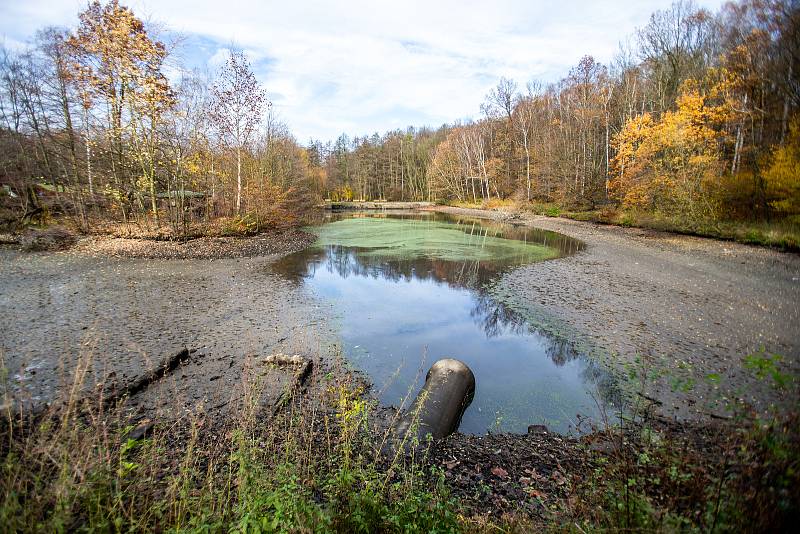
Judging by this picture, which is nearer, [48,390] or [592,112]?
[48,390]

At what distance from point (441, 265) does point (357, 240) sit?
10115mm

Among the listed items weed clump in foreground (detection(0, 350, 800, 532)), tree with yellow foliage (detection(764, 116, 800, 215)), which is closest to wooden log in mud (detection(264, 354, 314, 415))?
weed clump in foreground (detection(0, 350, 800, 532))

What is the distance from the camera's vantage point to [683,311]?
945cm

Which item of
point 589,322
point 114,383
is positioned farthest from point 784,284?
point 114,383

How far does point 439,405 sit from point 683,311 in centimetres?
807

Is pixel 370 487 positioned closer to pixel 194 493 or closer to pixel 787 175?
pixel 194 493

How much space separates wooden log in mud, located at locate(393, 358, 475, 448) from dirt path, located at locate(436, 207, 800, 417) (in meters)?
2.48

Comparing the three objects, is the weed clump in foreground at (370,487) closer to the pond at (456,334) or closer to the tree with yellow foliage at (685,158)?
the pond at (456,334)

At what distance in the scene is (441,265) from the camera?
57.0 feet

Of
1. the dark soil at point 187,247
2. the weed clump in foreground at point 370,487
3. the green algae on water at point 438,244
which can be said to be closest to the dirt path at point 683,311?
the weed clump in foreground at point 370,487

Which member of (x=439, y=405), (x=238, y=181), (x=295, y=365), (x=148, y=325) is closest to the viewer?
(x=439, y=405)

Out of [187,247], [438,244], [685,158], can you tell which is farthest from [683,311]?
[187,247]

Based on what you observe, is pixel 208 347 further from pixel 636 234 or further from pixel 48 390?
pixel 636 234

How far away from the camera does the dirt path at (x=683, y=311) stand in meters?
5.93
